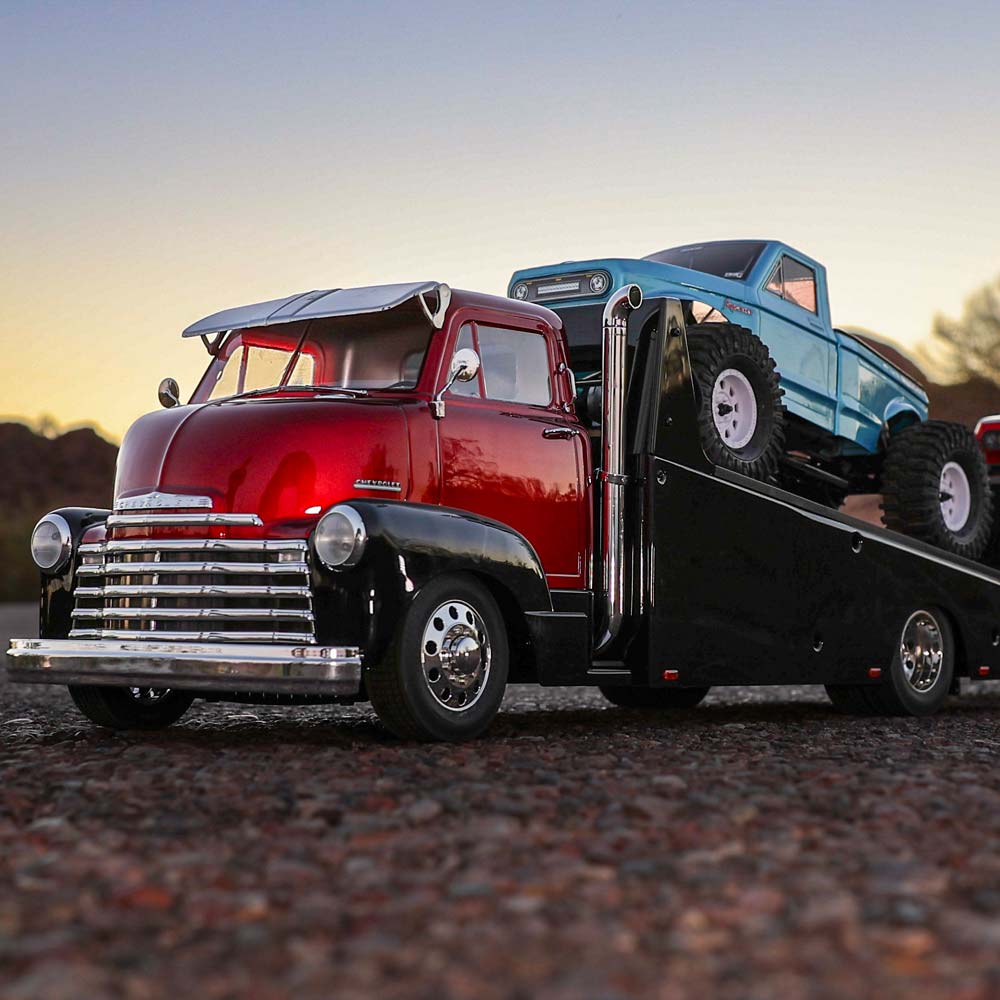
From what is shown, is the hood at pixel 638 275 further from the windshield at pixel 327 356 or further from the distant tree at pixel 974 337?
the distant tree at pixel 974 337

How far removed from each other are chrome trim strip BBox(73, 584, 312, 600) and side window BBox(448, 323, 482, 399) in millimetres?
1491

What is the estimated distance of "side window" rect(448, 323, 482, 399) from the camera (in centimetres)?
789

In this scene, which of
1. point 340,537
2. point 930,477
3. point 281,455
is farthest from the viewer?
point 930,477

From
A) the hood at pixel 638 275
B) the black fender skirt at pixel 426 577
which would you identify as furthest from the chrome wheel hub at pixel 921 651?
the black fender skirt at pixel 426 577

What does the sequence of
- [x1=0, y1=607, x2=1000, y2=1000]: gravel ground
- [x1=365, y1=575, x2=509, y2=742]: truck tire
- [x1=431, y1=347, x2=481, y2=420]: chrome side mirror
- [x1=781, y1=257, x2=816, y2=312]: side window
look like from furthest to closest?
1. [x1=781, y1=257, x2=816, y2=312]: side window
2. [x1=431, y1=347, x2=481, y2=420]: chrome side mirror
3. [x1=365, y1=575, x2=509, y2=742]: truck tire
4. [x1=0, y1=607, x2=1000, y2=1000]: gravel ground

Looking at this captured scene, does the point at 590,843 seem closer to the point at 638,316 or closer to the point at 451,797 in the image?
the point at 451,797

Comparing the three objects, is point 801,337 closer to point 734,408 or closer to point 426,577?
point 734,408

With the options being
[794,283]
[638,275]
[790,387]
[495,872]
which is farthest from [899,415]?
[495,872]

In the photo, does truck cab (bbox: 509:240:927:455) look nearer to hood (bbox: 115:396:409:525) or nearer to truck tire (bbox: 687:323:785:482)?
truck tire (bbox: 687:323:785:482)

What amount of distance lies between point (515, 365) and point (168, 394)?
2.13 meters

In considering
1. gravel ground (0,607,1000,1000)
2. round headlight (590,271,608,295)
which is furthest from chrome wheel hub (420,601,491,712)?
round headlight (590,271,608,295)

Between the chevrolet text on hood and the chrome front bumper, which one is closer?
the chrome front bumper

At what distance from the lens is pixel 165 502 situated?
298 inches

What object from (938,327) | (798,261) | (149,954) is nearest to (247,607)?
(149,954)
